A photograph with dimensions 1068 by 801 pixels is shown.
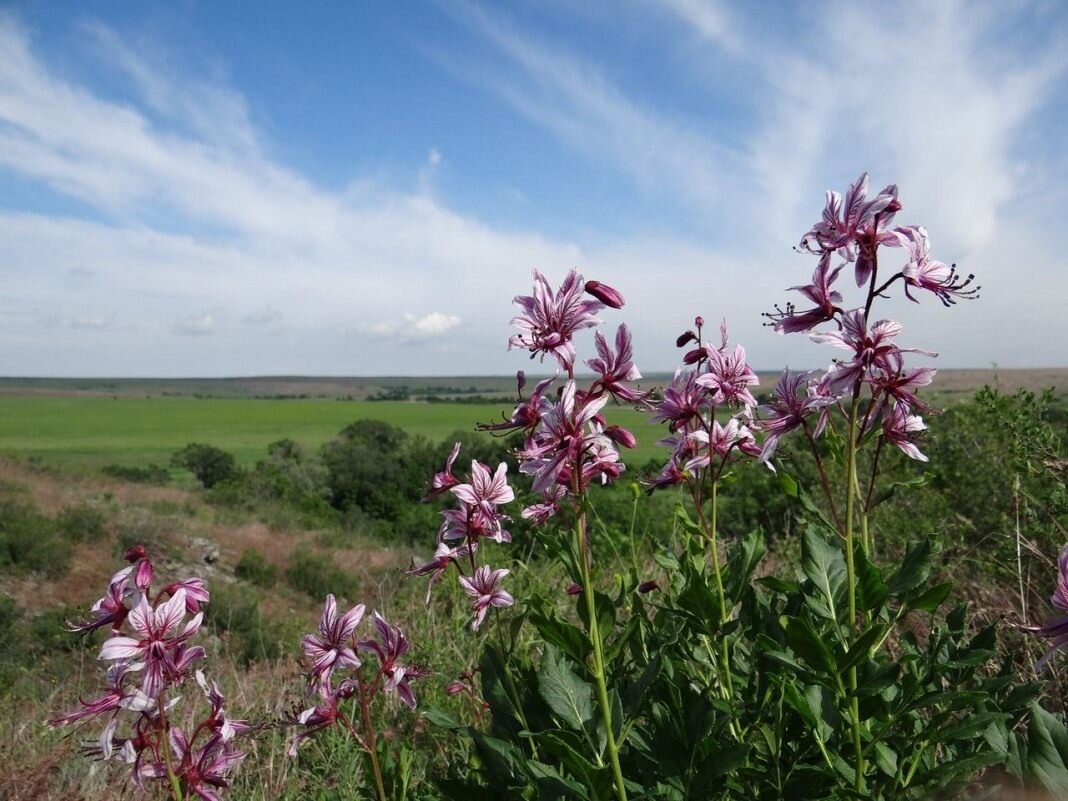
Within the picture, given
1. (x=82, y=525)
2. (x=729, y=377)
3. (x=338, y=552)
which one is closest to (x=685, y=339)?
(x=729, y=377)

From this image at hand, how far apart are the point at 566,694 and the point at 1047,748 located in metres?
1.07

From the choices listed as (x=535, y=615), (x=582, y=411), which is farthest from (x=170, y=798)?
(x=582, y=411)

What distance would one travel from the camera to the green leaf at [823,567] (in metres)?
1.90

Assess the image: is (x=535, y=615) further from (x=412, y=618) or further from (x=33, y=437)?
(x=33, y=437)

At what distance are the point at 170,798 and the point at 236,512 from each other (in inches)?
952

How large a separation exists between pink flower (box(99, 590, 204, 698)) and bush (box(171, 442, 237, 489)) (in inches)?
1387

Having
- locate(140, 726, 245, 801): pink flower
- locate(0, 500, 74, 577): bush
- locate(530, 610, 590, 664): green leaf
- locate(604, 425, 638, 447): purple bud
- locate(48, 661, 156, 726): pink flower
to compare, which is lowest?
locate(0, 500, 74, 577): bush

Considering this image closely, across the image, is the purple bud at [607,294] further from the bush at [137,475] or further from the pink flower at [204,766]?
the bush at [137,475]

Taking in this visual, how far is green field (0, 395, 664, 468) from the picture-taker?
52.7m

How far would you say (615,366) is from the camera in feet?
6.07

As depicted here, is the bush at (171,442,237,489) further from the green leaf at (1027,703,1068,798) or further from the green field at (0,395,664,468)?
the green leaf at (1027,703,1068,798)

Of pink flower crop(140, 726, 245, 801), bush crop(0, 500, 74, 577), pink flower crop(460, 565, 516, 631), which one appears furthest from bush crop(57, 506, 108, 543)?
pink flower crop(460, 565, 516, 631)

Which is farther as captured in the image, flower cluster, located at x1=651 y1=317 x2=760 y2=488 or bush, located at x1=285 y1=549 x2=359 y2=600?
bush, located at x1=285 y1=549 x2=359 y2=600

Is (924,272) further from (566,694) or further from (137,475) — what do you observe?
(137,475)
